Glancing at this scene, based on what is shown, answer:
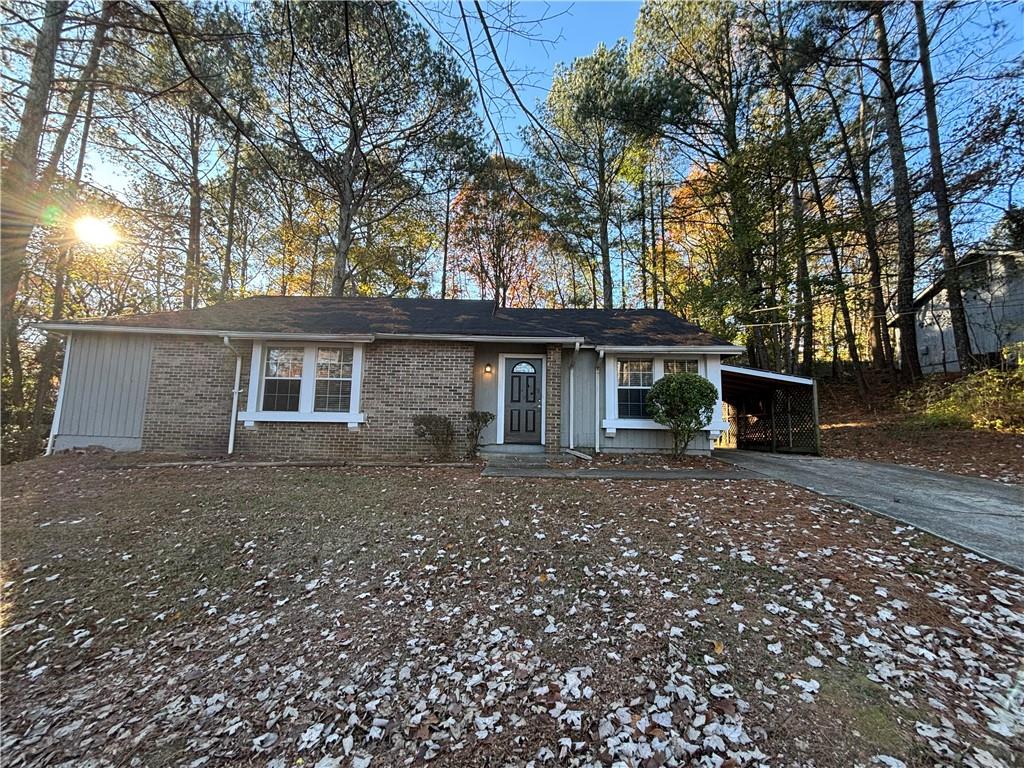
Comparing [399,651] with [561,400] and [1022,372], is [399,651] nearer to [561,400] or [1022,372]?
[561,400]

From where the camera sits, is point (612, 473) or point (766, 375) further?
point (766, 375)

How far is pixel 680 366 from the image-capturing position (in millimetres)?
9586

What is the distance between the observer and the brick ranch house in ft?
27.4

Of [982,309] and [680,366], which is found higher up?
[982,309]

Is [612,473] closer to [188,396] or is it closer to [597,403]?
[597,403]

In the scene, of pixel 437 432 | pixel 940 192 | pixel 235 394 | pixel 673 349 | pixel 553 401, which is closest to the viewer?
pixel 437 432

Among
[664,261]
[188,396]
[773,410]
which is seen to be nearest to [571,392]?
[773,410]

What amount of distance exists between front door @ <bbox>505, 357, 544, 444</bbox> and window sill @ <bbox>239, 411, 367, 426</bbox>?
3.22 m

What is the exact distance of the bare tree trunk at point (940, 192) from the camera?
11.1m

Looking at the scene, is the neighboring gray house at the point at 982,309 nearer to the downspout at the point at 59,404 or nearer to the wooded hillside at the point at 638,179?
the wooded hillside at the point at 638,179

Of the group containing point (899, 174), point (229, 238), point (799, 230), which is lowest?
point (799, 230)

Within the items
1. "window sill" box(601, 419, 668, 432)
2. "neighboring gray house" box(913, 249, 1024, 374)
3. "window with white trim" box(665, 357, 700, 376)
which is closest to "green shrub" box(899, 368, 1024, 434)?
"neighboring gray house" box(913, 249, 1024, 374)

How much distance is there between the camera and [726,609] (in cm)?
292

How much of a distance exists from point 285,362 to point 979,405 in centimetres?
1611
